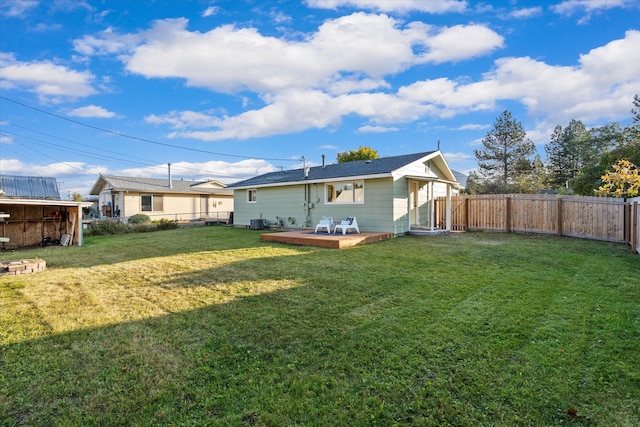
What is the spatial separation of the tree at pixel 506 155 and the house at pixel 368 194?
1879 cm

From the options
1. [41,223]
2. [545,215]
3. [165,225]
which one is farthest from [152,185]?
[545,215]

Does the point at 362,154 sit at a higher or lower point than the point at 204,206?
higher

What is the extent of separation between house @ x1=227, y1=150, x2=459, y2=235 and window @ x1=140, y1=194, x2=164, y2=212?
35.2 feet

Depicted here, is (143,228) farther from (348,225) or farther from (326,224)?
(348,225)

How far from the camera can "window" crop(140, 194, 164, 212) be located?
23656 mm

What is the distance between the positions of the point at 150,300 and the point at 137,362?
2147 mm

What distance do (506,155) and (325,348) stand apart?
35038mm

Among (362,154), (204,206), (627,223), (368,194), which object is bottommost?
(627,223)

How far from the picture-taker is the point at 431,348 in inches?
127

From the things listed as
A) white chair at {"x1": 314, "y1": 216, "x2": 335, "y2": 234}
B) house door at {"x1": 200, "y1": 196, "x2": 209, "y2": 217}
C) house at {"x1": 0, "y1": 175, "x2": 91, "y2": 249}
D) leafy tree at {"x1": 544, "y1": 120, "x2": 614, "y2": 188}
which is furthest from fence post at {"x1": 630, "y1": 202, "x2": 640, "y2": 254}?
leafy tree at {"x1": 544, "y1": 120, "x2": 614, "y2": 188}

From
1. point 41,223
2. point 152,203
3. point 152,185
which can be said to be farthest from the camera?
point 152,185

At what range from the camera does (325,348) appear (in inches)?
129

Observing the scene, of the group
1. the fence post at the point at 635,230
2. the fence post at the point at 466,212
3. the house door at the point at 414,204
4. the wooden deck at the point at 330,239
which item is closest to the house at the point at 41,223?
the wooden deck at the point at 330,239

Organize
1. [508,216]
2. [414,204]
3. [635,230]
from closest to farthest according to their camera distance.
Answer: [635,230], [508,216], [414,204]
